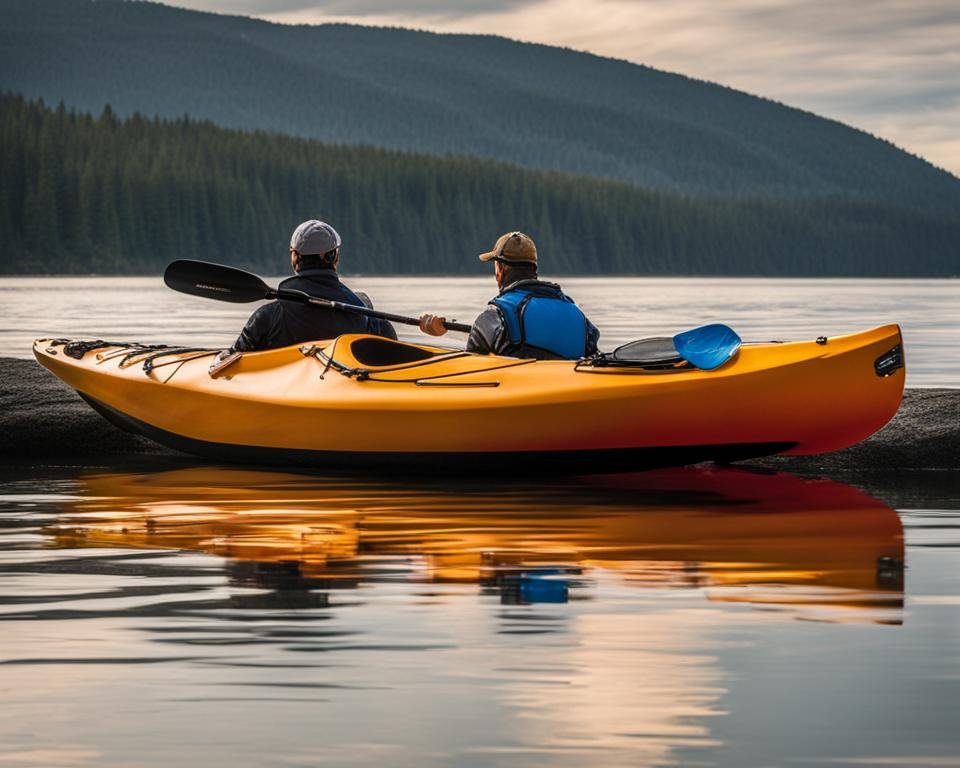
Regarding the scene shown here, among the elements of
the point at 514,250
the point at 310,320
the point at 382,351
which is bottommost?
the point at 382,351

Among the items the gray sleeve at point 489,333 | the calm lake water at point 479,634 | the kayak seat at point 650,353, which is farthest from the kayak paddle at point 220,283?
the calm lake water at point 479,634

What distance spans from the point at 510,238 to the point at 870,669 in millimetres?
5701

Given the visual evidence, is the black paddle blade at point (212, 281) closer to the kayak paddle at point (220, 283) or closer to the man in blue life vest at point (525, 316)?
the kayak paddle at point (220, 283)

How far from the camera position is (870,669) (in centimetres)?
513

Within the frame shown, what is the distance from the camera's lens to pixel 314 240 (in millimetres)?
11148

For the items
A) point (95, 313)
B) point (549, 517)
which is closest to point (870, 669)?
point (549, 517)

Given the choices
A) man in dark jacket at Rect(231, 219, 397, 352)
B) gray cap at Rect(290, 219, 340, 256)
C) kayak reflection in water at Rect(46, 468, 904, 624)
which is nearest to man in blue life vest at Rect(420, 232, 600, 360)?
kayak reflection in water at Rect(46, 468, 904, 624)

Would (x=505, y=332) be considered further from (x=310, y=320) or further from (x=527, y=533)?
(x=527, y=533)

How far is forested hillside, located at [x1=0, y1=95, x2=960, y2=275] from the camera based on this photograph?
12288cm

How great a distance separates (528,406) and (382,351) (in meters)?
1.25

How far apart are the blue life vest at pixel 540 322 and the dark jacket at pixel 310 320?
38.8 inches

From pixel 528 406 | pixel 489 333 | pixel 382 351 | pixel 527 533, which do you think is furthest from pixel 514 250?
pixel 527 533

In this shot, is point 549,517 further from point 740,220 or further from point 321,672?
point 740,220

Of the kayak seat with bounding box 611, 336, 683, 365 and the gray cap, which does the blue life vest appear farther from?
the gray cap
